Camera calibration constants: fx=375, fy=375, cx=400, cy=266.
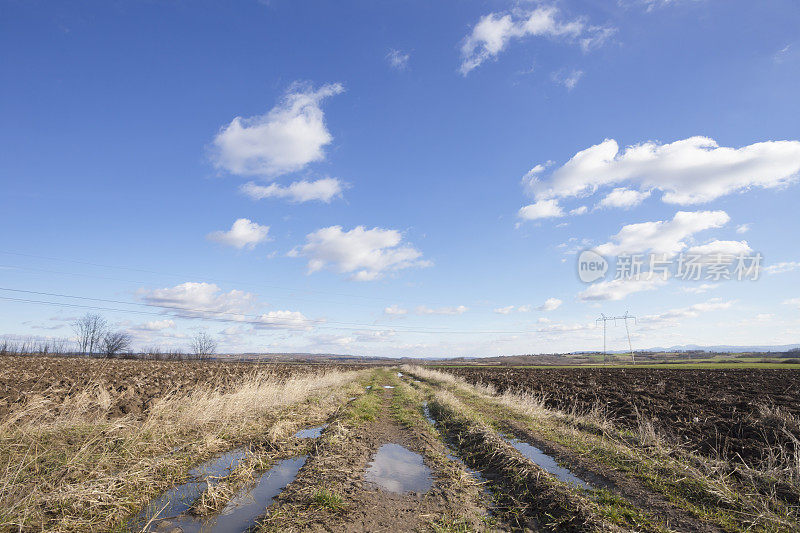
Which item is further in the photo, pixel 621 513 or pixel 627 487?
pixel 627 487

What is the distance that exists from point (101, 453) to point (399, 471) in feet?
23.2

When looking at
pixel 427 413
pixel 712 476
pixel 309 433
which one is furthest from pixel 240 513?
pixel 427 413

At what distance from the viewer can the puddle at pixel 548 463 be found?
907 centimetres

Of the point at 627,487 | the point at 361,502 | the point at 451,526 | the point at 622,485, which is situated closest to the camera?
the point at 451,526

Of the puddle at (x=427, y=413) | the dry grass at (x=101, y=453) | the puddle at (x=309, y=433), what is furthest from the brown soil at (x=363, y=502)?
the puddle at (x=427, y=413)

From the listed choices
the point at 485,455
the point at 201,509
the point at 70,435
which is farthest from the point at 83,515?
the point at 485,455

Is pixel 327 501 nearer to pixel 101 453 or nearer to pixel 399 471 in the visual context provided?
pixel 399 471

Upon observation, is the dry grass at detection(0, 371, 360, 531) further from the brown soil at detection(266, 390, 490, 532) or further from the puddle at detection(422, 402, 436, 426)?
the puddle at detection(422, 402, 436, 426)

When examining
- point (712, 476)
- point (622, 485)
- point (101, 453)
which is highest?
point (101, 453)

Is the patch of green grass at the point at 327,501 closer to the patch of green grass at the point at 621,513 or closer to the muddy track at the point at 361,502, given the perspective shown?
the muddy track at the point at 361,502

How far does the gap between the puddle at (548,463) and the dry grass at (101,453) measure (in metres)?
8.25

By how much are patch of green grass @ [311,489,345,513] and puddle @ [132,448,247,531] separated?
7.75 ft

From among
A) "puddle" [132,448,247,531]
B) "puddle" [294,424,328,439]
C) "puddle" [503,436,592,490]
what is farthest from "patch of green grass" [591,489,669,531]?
"puddle" [294,424,328,439]

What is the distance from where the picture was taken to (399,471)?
992 cm
